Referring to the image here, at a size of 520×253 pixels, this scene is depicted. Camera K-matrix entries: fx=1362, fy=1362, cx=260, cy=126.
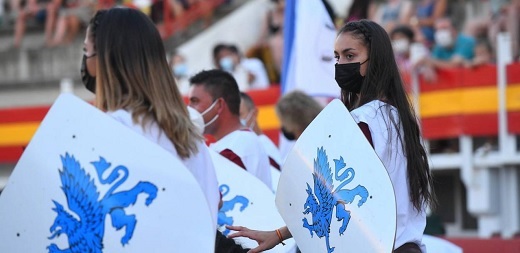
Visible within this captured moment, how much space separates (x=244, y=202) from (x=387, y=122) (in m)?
1.66

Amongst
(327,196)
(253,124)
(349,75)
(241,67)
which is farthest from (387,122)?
(241,67)

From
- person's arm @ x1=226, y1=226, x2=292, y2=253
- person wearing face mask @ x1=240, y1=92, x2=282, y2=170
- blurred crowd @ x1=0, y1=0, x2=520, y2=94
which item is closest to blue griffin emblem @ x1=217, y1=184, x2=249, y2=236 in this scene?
person's arm @ x1=226, y1=226, x2=292, y2=253

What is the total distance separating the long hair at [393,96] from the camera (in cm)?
559

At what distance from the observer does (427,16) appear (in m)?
15.1

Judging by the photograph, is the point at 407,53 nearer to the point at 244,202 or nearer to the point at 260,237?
the point at 244,202

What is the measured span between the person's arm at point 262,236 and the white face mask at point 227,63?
30.4 feet

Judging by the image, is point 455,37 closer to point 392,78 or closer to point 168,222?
point 392,78

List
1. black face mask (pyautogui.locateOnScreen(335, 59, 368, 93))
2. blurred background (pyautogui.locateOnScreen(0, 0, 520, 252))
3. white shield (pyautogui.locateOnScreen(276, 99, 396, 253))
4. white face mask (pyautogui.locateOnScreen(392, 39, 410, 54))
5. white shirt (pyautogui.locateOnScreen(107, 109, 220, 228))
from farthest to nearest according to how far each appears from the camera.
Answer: white face mask (pyautogui.locateOnScreen(392, 39, 410, 54))
blurred background (pyautogui.locateOnScreen(0, 0, 520, 252))
black face mask (pyautogui.locateOnScreen(335, 59, 368, 93))
white shield (pyautogui.locateOnScreen(276, 99, 396, 253))
white shirt (pyautogui.locateOnScreen(107, 109, 220, 228))

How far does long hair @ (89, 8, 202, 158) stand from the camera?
513cm

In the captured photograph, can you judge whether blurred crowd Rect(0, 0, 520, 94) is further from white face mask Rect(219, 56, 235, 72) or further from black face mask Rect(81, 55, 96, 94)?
black face mask Rect(81, 55, 96, 94)

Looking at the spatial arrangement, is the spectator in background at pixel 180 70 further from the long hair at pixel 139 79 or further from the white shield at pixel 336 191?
the long hair at pixel 139 79

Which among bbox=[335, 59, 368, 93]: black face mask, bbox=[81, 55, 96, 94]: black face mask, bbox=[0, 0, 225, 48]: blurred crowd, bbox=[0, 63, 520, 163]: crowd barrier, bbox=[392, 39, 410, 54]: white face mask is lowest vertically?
bbox=[0, 63, 520, 163]: crowd barrier

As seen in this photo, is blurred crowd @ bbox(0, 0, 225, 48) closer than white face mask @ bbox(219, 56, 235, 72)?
No

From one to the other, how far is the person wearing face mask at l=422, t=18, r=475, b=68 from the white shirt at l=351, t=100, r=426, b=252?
8.24 m
